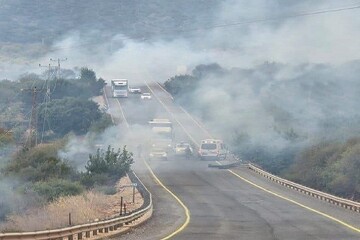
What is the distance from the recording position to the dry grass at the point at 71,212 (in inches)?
1417

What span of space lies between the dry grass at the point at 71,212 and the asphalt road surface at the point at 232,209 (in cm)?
231

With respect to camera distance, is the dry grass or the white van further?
the white van

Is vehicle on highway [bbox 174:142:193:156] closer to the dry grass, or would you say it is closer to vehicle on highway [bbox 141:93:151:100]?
the dry grass

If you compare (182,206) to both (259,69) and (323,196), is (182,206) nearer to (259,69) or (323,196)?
(323,196)

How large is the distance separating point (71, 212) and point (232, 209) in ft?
32.9

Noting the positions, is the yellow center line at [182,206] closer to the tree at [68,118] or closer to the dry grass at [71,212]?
the dry grass at [71,212]

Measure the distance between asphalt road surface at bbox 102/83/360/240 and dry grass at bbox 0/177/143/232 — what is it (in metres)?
2.31

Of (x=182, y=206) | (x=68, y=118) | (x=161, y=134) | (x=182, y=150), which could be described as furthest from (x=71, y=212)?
(x=68, y=118)

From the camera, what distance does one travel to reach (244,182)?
210ft

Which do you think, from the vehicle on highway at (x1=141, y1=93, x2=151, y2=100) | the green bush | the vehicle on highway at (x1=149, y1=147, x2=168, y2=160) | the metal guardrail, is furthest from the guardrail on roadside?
the vehicle on highway at (x1=141, y1=93, x2=151, y2=100)

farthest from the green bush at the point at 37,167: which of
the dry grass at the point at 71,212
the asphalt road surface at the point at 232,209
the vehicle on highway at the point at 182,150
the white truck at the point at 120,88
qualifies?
the white truck at the point at 120,88

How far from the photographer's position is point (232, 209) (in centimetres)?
4728

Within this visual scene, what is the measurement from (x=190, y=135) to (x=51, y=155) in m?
38.4

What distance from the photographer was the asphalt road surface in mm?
36219
